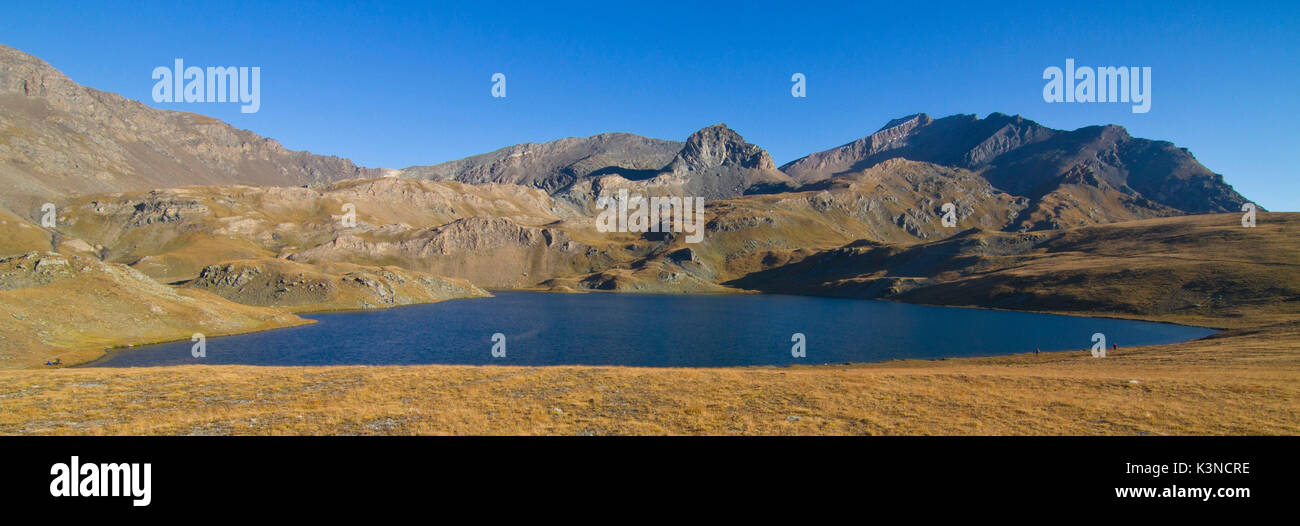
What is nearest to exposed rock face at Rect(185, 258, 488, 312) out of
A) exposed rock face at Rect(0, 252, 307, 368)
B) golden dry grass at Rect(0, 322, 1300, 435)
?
exposed rock face at Rect(0, 252, 307, 368)

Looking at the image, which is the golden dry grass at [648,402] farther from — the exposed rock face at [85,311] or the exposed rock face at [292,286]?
the exposed rock face at [292,286]

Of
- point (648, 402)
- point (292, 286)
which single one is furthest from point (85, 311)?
point (648, 402)

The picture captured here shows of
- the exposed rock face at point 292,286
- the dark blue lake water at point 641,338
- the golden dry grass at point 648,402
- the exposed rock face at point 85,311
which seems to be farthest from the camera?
the exposed rock face at point 292,286

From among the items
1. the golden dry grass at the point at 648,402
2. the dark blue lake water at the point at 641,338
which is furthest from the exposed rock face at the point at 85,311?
the golden dry grass at the point at 648,402

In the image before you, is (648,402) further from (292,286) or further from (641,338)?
(292,286)

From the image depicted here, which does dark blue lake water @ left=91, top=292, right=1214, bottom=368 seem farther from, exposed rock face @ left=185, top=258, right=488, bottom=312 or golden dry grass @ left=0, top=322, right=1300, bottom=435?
golden dry grass @ left=0, top=322, right=1300, bottom=435

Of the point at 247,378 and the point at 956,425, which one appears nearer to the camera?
the point at 956,425
